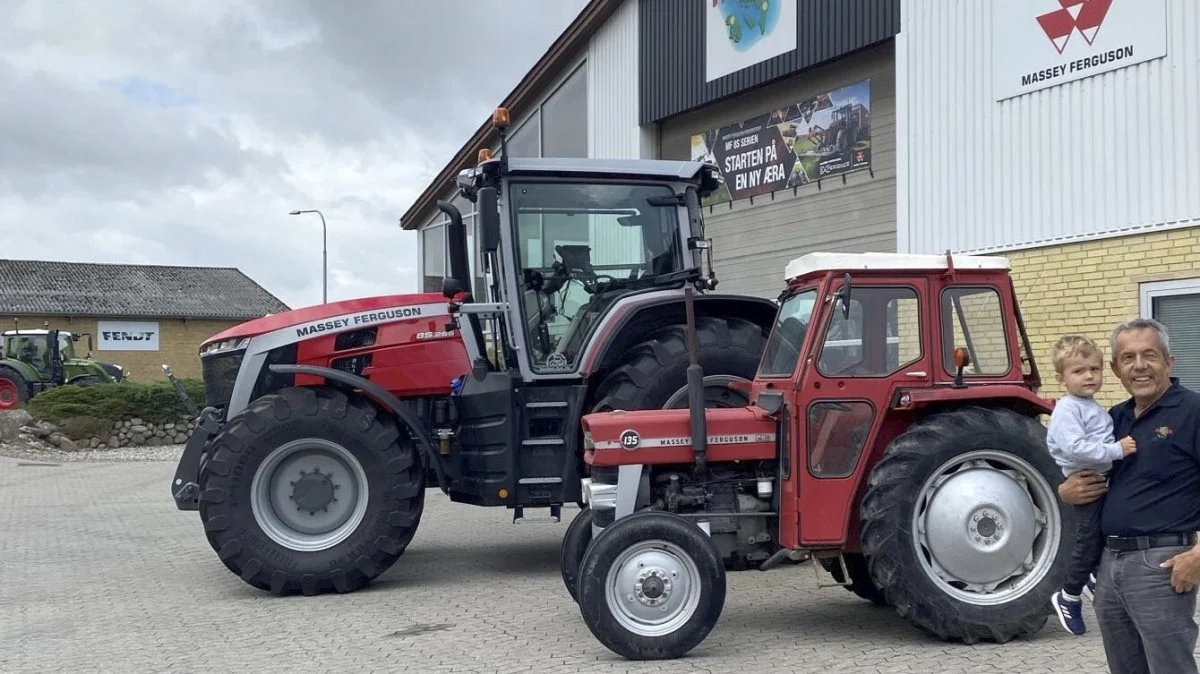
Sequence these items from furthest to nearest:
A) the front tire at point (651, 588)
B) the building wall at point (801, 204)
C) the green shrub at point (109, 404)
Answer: the green shrub at point (109, 404), the building wall at point (801, 204), the front tire at point (651, 588)

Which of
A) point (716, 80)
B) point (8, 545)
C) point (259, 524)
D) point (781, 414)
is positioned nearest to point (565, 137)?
point (716, 80)

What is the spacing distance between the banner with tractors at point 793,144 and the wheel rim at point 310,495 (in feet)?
27.3

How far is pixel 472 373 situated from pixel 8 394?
24.1m

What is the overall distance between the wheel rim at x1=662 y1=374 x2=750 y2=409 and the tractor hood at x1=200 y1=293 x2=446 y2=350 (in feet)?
6.76

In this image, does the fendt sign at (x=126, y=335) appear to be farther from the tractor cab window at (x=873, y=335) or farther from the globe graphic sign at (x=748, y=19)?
the tractor cab window at (x=873, y=335)

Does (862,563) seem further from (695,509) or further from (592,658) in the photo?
(592,658)

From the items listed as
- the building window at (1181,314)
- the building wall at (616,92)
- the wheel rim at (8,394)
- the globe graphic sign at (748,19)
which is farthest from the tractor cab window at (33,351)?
the building window at (1181,314)

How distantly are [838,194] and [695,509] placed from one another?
895cm

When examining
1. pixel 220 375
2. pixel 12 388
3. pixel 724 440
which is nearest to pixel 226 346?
pixel 220 375

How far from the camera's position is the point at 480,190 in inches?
325

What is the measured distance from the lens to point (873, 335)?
6430 millimetres

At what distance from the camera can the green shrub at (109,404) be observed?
2433 centimetres

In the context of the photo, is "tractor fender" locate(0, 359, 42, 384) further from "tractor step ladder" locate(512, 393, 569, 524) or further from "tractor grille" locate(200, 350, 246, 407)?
"tractor step ladder" locate(512, 393, 569, 524)

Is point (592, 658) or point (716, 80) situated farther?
point (716, 80)
